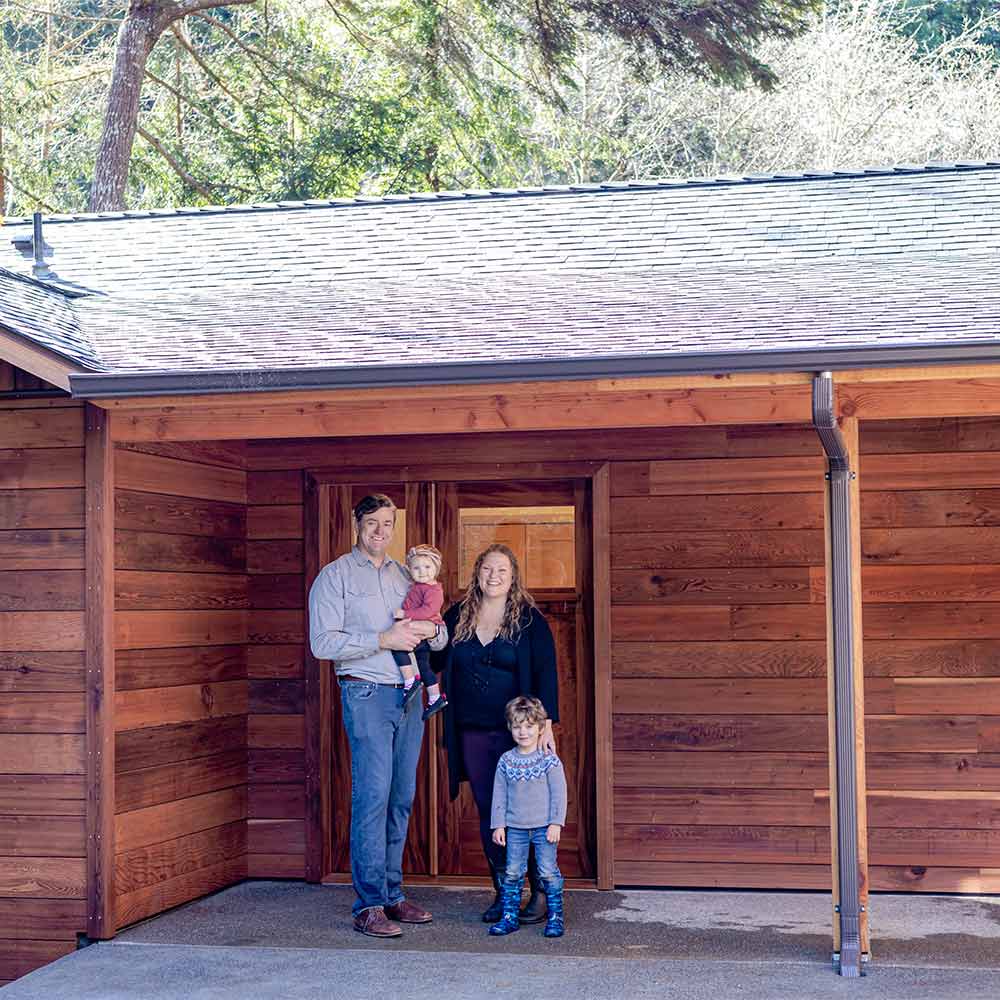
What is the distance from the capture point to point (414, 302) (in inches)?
269

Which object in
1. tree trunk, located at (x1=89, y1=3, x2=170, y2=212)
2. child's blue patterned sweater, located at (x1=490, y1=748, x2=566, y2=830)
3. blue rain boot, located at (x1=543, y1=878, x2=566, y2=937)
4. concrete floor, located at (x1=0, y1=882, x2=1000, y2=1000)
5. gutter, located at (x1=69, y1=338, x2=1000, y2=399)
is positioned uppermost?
tree trunk, located at (x1=89, y1=3, x2=170, y2=212)

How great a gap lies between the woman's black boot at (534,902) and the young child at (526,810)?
0.10 m

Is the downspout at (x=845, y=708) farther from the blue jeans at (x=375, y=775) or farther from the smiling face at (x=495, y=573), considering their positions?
the blue jeans at (x=375, y=775)

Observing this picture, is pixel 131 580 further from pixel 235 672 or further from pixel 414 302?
pixel 414 302

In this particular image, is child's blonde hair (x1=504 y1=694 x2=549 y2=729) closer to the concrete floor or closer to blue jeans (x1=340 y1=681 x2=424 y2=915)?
blue jeans (x1=340 y1=681 x2=424 y2=915)

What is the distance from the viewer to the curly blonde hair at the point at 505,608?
6.11 metres

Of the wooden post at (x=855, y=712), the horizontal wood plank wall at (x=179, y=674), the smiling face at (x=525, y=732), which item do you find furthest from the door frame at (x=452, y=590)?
the wooden post at (x=855, y=712)

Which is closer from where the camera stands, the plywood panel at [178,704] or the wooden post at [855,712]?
the wooden post at [855,712]

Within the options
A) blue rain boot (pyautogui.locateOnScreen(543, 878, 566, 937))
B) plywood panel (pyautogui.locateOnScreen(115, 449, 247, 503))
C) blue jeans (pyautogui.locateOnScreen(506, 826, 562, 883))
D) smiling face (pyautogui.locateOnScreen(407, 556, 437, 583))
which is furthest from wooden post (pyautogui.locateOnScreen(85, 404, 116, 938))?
blue rain boot (pyautogui.locateOnScreen(543, 878, 566, 937))

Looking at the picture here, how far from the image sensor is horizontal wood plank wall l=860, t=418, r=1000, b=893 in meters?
6.58

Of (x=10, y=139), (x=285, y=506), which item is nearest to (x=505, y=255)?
(x=285, y=506)

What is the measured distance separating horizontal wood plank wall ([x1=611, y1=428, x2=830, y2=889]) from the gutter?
1806mm

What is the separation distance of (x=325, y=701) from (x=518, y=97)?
12.6 meters

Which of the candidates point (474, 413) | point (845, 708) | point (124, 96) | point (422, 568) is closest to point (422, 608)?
point (422, 568)
